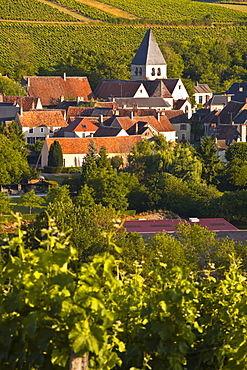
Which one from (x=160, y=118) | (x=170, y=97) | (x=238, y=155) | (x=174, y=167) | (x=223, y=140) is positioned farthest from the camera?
(x=170, y=97)

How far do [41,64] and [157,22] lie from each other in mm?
27877

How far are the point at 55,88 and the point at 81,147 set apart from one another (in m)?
25.8

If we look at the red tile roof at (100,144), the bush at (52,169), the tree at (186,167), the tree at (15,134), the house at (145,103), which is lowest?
the bush at (52,169)

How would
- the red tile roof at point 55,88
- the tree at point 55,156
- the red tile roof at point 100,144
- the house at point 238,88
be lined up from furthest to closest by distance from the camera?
the house at point 238,88, the red tile roof at point 55,88, the red tile roof at point 100,144, the tree at point 55,156

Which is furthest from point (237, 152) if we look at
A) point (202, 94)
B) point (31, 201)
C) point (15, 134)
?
point (202, 94)

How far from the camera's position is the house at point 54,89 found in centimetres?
7400

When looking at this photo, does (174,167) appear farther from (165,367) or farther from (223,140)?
(165,367)

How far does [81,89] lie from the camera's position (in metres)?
77.1

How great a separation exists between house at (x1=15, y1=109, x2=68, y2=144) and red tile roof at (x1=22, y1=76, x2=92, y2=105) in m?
13.9

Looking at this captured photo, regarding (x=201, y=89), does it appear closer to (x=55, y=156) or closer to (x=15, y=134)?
(x=15, y=134)

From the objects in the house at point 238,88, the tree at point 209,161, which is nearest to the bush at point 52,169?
the tree at point 209,161

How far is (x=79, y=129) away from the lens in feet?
181

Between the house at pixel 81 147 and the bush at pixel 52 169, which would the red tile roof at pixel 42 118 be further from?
the bush at pixel 52 169

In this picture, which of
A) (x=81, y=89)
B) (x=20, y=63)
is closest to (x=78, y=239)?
(x=81, y=89)
